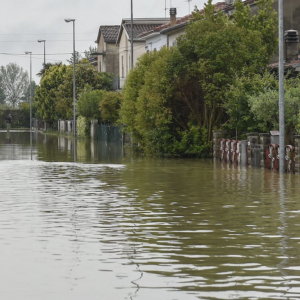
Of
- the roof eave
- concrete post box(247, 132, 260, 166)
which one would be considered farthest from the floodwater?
the roof eave

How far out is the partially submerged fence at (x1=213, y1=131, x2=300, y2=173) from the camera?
32.7 metres

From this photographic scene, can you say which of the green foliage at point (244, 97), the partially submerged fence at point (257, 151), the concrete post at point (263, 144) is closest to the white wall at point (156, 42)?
the green foliage at point (244, 97)

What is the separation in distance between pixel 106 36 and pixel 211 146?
62941 mm

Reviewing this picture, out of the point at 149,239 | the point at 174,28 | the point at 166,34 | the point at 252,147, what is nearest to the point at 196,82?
the point at 252,147

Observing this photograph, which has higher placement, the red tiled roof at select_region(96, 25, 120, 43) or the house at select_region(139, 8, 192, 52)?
the red tiled roof at select_region(96, 25, 120, 43)

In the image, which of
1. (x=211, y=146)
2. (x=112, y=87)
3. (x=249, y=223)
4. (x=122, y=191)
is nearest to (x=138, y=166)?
(x=211, y=146)

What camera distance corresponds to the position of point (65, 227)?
1622 cm

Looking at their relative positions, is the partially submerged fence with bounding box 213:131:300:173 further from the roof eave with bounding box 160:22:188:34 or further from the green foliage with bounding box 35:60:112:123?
the green foliage with bounding box 35:60:112:123

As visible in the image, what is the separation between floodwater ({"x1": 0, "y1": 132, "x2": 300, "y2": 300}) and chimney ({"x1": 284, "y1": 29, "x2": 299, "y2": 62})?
61.4 feet

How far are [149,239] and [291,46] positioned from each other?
32.8 meters

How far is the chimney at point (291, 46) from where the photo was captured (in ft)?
151

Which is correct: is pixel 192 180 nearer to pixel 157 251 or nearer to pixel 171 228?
pixel 171 228

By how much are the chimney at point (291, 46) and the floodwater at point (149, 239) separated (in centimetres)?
1871

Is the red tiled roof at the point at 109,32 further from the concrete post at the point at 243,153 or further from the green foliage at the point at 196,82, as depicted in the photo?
the concrete post at the point at 243,153
